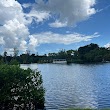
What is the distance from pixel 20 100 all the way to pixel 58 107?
934 centimetres

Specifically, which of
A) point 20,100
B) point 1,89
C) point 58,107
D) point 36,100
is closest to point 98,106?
point 58,107

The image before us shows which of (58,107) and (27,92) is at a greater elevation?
(27,92)

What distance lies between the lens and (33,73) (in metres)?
39.7

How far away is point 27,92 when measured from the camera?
38406 mm

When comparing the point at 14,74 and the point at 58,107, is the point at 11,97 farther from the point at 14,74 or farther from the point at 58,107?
the point at 58,107

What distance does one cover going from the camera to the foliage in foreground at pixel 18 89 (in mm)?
36812

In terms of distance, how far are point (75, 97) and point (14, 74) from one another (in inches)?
797

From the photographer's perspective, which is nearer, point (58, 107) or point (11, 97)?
point (11, 97)

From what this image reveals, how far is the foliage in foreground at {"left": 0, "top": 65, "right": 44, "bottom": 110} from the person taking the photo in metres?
36.8

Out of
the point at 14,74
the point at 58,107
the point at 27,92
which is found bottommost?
the point at 58,107

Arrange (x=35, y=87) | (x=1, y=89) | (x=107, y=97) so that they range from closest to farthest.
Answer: (x=1, y=89) < (x=35, y=87) < (x=107, y=97)

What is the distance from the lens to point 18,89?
125 feet

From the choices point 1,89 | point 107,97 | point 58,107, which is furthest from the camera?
point 107,97

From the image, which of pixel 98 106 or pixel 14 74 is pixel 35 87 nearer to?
pixel 14 74
